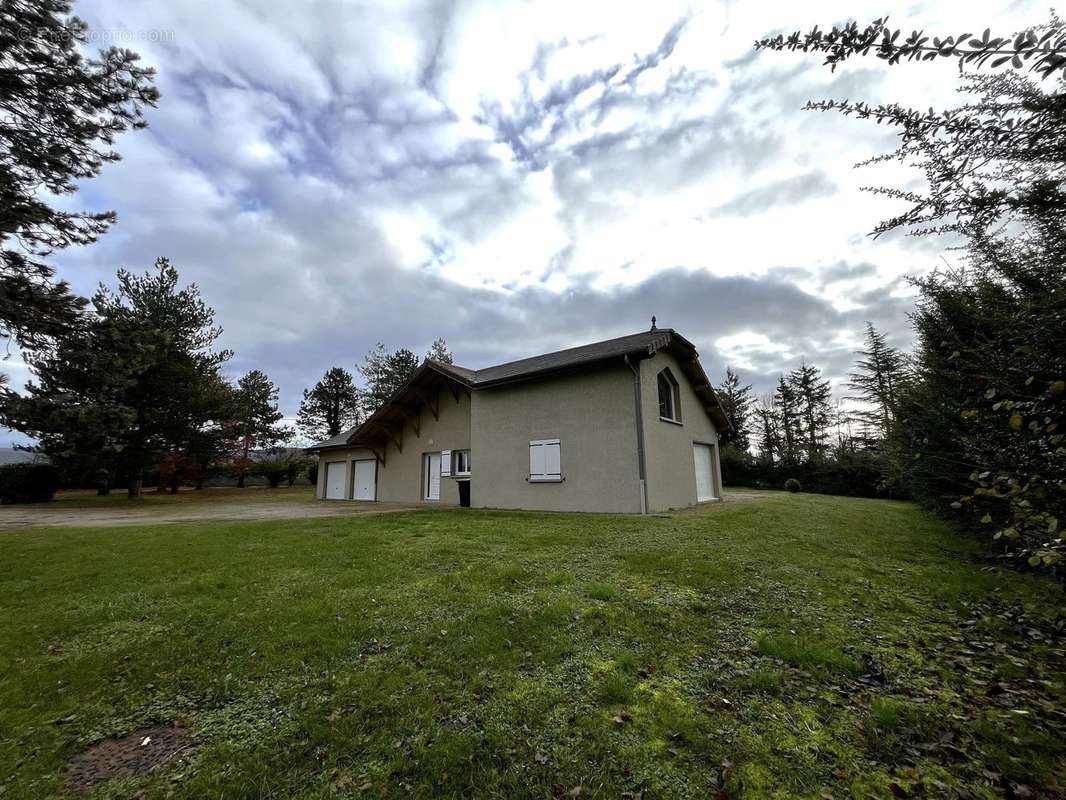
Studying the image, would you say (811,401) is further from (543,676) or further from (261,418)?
(261,418)

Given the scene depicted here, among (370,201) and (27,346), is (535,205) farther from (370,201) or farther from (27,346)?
(27,346)

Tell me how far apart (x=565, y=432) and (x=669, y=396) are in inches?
156

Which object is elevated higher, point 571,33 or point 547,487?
point 571,33

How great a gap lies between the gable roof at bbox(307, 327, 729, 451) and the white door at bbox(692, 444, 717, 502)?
1.75 m

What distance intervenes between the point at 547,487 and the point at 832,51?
12136mm

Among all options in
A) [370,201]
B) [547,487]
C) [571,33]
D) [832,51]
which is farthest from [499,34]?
[547,487]

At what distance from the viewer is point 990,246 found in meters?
3.20

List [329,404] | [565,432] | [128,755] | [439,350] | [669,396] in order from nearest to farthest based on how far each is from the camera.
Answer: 1. [128,755]
2. [565,432]
3. [669,396]
4. [439,350]
5. [329,404]

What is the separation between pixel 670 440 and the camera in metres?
13.4

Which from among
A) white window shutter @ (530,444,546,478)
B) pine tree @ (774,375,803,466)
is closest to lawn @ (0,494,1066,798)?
white window shutter @ (530,444,546,478)

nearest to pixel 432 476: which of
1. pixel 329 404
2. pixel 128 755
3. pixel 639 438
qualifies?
pixel 639 438

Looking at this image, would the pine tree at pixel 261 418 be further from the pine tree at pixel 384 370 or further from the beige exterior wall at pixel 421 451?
the beige exterior wall at pixel 421 451

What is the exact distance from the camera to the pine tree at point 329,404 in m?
41.5

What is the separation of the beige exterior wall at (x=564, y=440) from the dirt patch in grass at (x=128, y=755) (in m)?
10.1
